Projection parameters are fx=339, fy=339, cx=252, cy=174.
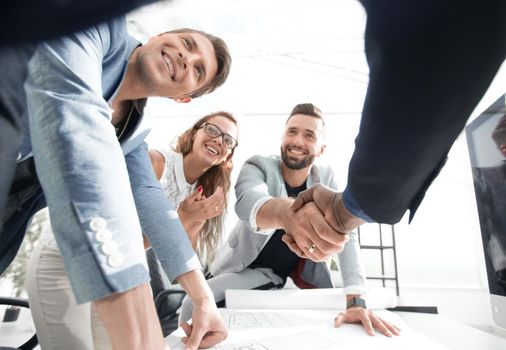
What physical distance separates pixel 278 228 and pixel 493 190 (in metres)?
0.62

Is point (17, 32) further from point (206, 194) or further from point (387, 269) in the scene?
point (387, 269)

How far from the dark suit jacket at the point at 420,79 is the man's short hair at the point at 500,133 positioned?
54 cm

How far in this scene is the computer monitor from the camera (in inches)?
31.6

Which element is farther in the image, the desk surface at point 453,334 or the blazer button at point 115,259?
the desk surface at point 453,334

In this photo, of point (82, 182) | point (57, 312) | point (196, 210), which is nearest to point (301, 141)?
point (196, 210)

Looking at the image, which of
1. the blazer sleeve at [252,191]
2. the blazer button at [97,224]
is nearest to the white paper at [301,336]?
the blazer button at [97,224]

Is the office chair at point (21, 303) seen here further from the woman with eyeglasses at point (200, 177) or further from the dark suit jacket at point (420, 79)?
the dark suit jacket at point (420, 79)

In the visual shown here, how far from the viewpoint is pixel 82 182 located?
1.31 feet

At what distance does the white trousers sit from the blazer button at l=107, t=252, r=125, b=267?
63cm

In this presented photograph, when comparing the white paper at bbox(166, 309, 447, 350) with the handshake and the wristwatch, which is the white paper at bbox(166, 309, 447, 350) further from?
the handshake

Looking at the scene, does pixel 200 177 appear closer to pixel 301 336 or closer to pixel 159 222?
pixel 159 222

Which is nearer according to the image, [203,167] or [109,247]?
[109,247]

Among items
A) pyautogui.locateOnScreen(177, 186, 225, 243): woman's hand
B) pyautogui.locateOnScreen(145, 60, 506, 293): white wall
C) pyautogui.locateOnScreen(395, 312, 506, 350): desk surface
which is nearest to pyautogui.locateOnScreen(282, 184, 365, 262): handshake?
pyautogui.locateOnScreen(395, 312, 506, 350): desk surface

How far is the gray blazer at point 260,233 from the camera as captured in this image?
1409 mm
